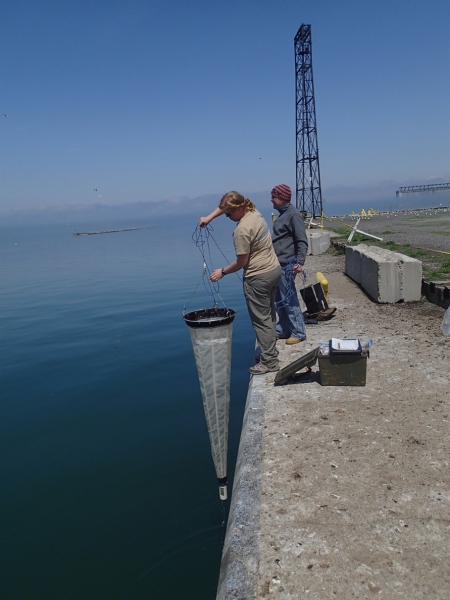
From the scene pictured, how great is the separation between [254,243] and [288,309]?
201 cm

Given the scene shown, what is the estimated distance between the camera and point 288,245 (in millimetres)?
6660

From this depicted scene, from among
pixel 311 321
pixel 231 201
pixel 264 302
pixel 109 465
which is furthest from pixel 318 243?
pixel 109 465

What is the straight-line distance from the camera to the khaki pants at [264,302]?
17.3 feet

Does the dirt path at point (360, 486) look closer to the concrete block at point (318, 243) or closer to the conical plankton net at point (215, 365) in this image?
the conical plankton net at point (215, 365)

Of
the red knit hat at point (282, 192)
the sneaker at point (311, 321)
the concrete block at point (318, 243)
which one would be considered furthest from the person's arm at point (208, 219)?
the concrete block at point (318, 243)

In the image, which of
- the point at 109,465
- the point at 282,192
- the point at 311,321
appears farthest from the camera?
the point at 311,321

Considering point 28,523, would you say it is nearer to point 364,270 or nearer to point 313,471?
point 313,471

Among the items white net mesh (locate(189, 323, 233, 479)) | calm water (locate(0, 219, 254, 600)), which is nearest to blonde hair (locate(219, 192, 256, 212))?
white net mesh (locate(189, 323, 233, 479))

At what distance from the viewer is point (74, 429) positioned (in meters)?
6.68

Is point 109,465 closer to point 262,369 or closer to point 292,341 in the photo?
point 262,369

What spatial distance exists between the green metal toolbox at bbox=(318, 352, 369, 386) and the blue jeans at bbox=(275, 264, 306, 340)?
153cm

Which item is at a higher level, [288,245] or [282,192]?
[282,192]

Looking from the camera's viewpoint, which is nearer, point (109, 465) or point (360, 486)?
point (360, 486)

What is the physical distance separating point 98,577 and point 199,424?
9.44 feet
